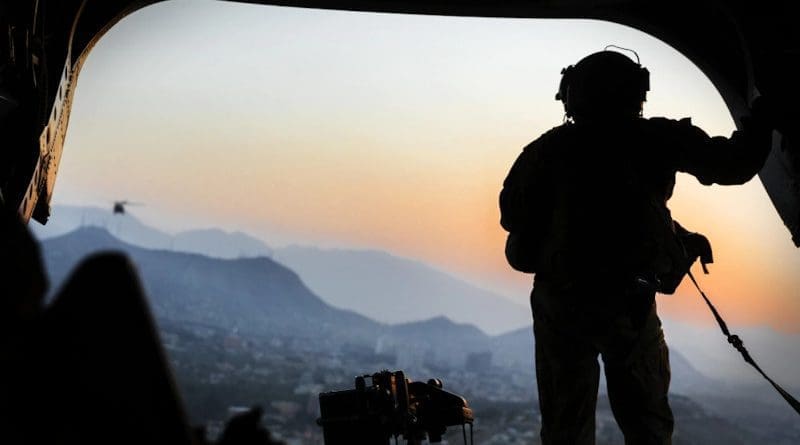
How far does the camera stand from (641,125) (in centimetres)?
467

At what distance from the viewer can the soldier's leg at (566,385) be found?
177 inches

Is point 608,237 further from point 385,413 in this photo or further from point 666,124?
point 385,413

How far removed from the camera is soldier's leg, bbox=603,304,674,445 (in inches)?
172

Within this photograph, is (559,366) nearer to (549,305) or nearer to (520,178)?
(549,305)

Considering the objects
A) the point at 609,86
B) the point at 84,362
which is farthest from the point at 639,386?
the point at 84,362

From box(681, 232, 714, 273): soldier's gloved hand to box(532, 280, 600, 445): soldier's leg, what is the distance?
2.62 feet

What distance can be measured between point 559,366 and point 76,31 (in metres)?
4.08

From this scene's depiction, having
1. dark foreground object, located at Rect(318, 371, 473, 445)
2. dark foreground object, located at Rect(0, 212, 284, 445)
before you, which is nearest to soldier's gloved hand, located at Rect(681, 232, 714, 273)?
dark foreground object, located at Rect(318, 371, 473, 445)

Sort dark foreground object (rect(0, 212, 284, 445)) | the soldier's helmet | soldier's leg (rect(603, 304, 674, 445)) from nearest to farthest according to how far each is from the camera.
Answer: dark foreground object (rect(0, 212, 284, 445)) → soldier's leg (rect(603, 304, 674, 445)) → the soldier's helmet

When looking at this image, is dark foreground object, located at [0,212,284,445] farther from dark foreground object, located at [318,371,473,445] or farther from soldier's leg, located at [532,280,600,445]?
soldier's leg, located at [532,280,600,445]

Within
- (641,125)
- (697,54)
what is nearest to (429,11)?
(697,54)

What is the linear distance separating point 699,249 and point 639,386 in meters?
0.90

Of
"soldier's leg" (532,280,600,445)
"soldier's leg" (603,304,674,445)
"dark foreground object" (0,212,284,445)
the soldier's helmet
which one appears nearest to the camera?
"dark foreground object" (0,212,284,445)

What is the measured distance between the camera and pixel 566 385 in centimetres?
451
